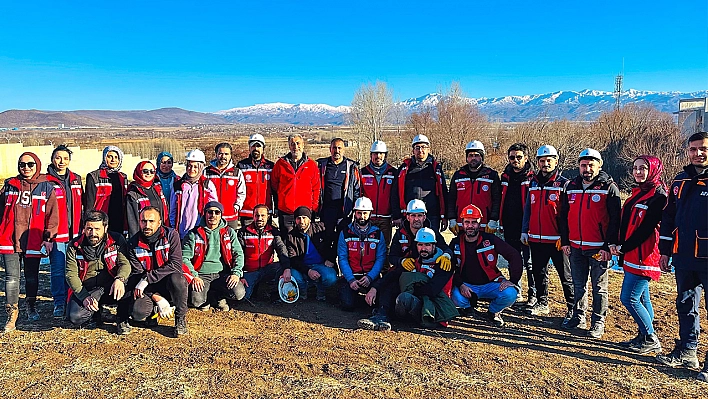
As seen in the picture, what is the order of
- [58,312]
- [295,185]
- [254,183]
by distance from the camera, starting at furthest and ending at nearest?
[254,183] → [295,185] → [58,312]

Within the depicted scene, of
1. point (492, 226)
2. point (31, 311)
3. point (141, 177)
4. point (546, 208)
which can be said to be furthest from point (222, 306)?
point (546, 208)

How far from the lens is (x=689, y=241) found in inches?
181

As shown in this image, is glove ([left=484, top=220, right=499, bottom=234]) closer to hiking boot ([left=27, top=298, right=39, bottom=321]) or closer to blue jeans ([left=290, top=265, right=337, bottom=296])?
blue jeans ([left=290, top=265, right=337, bottom=296])

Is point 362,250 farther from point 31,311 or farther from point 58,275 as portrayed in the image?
point 31,311

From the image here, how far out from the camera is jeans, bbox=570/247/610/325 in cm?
566

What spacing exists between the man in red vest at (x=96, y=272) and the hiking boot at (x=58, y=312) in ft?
2.03

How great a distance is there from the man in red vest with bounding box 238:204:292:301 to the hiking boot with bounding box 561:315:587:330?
3499mm

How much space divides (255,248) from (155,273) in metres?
1.51

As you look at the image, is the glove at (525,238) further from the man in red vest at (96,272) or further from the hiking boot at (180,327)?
the man in red vest at (96,272)

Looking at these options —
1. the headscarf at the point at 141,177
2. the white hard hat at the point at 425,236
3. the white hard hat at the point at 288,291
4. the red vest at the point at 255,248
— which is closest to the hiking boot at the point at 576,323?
the white hard hat at the point at 425,236

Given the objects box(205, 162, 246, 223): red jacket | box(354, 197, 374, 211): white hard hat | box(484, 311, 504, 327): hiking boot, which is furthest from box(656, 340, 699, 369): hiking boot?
box(205, 162, 246, 223): red jacket

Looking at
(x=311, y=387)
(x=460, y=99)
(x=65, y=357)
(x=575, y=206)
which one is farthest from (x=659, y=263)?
(x=460, y=99)

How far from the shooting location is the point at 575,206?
18.7 feet

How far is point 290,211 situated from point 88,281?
9.04 ft
